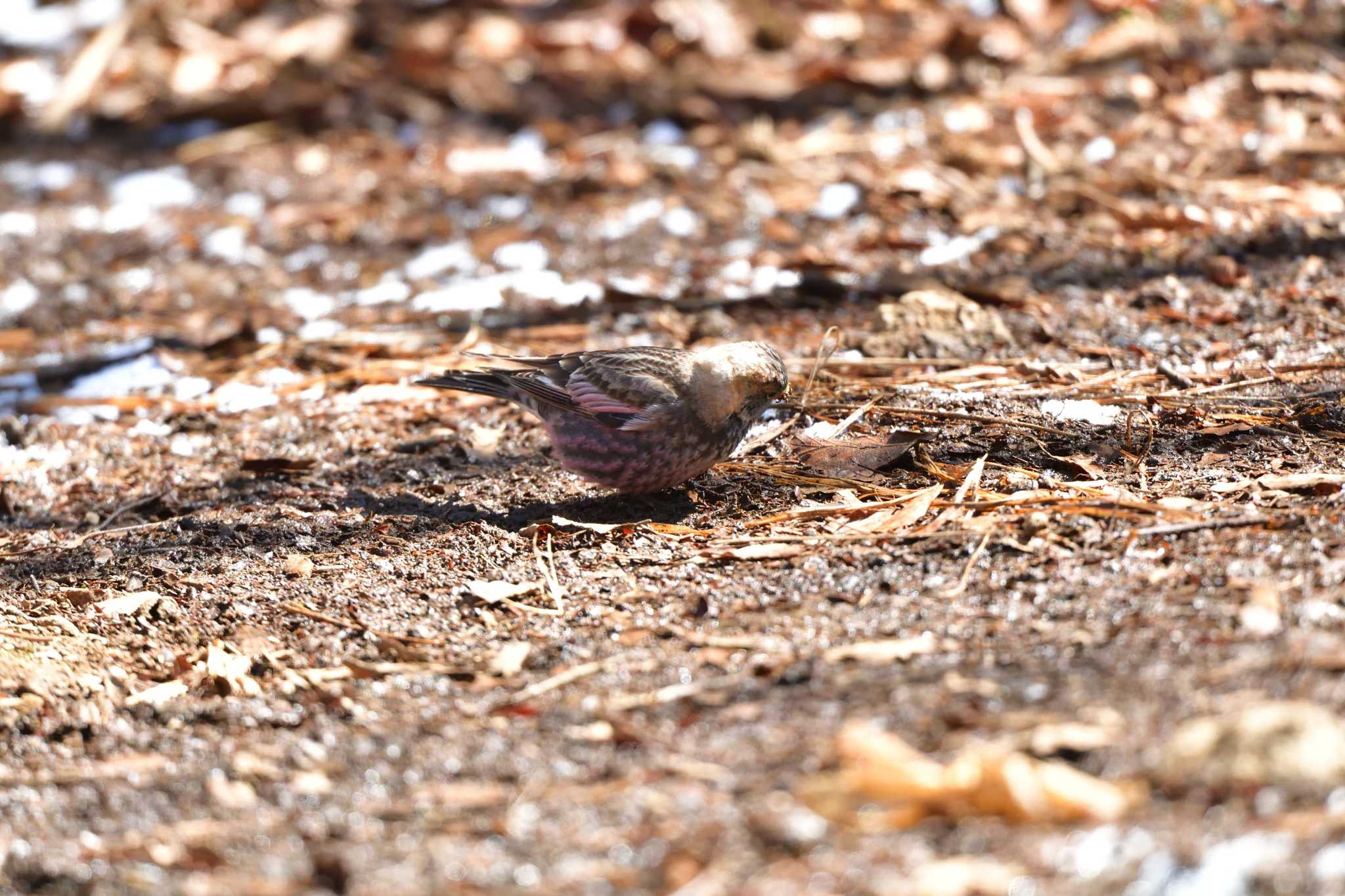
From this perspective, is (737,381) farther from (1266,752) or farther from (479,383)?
(1266,752)

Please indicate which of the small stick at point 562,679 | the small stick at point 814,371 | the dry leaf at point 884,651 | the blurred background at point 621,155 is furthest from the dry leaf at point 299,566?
the blurred background at point 621,155

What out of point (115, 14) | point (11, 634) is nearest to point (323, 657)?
point (11, 634)

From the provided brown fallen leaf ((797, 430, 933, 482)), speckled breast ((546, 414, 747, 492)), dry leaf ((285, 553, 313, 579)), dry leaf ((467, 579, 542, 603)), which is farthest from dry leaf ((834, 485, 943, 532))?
dry leaf ((285, 553, 313, 579))

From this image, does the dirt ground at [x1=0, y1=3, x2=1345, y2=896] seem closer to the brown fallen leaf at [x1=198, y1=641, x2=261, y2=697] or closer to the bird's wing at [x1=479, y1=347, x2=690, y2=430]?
the brown fallen leaf at [x1=198, y1=641, x2=261, y2=697]

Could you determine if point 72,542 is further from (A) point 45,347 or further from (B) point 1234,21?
(B) point 1234,21

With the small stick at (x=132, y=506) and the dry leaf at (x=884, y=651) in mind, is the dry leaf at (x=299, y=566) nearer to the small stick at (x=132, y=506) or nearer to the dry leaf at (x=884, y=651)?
the small stick at (x=132, y=506)

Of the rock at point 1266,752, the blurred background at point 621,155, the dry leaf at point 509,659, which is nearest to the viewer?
the rock at point 1266,752
